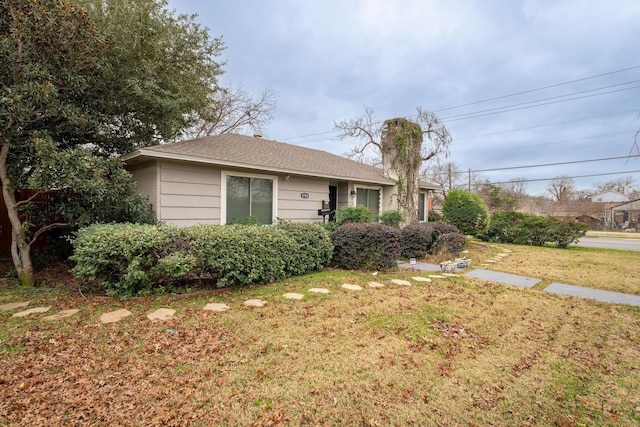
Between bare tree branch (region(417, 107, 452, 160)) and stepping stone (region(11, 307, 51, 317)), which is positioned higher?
bare tree branch (region(417, 107, 452, 160))

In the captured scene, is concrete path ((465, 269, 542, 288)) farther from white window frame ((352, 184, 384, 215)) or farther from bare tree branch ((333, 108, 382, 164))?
bare tree branch ((333, 108, 382, 164))

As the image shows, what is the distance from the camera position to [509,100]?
17.8m

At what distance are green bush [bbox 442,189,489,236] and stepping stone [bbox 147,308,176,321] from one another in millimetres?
11698

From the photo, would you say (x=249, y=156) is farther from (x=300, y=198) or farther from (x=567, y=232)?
(x=567, y=232)

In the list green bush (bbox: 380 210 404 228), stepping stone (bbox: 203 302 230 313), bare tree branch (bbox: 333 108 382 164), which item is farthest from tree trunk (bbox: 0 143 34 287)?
bare tree branch (bbox: 333 108 382 164)

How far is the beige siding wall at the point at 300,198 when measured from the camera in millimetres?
8156

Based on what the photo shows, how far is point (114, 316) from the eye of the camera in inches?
143

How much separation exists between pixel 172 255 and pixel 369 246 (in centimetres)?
391

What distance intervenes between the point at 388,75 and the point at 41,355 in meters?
15.1

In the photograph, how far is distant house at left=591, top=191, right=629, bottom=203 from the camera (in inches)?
1585

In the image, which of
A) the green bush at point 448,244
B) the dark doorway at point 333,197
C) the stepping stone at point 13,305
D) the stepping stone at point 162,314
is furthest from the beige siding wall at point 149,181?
the green bush at point 448,244

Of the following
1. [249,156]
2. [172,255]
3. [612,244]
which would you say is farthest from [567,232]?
[172,255]

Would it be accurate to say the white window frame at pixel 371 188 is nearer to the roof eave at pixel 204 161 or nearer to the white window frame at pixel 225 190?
the roof eave at pixel 204 161

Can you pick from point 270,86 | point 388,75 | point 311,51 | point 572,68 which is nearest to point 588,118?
point 572,68
